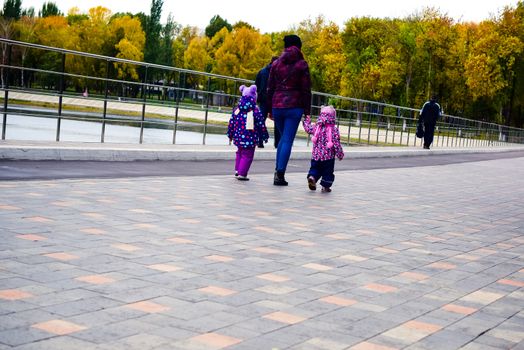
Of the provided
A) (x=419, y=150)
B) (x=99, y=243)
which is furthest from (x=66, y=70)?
(x=419, y=150)

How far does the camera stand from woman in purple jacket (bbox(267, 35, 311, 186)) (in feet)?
36.9

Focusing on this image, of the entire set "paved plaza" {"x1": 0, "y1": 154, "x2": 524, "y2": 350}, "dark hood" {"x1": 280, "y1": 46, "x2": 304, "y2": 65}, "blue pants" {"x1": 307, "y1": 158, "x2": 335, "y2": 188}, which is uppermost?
"dark hood" {"x1": 280, "y1": 46, "x2": 304, "y2": 65}

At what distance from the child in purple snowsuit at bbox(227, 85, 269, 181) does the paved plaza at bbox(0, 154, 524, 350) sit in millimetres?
2176

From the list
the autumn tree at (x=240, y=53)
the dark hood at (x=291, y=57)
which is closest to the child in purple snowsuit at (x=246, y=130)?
the dark hood at (x=291, y=57)

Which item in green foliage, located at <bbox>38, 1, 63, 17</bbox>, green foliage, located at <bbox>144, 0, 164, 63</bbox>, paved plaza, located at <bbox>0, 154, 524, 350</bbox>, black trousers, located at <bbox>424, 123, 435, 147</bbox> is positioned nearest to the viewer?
paved plaza, located at <bbox>0, 154, 524, 350</bbox>

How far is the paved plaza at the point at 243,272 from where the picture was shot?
12.2ft

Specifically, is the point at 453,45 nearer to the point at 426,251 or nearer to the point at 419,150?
the point at 419,150

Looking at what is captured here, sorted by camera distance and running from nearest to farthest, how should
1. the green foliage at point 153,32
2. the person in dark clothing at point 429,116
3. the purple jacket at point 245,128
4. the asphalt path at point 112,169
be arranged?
1. the asphalt path at point 112,169
2. the purple jacket at point 245,128
3. the person in dark clothing at point 429,116
4. the green foliage at point 153,32

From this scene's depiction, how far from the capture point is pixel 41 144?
40.8 ft

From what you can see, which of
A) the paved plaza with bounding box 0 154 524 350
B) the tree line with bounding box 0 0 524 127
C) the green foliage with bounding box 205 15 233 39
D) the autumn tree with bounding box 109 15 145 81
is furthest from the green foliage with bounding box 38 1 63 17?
the paved plaza with bounding box 0 154 524 350

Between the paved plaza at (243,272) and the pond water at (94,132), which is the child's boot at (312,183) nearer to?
the paved plaza at (243,272)

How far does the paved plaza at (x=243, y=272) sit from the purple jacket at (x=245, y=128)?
2.24 m

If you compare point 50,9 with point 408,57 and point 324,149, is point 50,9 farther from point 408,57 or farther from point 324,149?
point 324,149

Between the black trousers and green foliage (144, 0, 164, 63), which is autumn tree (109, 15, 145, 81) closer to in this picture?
green foliage (144, 0, 164, 63)
